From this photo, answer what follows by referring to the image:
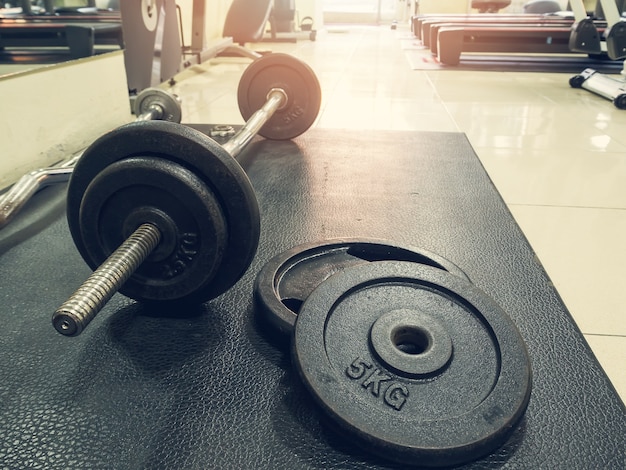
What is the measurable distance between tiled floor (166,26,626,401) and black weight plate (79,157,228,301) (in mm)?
607

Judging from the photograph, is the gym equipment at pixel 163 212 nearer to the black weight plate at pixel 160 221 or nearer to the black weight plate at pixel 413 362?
the black weight plate at pixel 160 221

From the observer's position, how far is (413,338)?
0.65 metres

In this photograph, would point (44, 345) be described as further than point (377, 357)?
Yes

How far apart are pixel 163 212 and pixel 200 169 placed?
0.28 ft

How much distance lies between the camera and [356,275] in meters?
0.71

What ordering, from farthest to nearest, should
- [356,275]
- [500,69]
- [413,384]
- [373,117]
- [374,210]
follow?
[500,69] < [373,117] < [374,210] < [356,275] < [413,384]

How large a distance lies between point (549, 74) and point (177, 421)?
3.59 metres

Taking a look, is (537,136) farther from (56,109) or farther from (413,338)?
(56,109)

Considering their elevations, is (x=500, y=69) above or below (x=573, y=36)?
below

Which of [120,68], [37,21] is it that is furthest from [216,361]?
[37,21]

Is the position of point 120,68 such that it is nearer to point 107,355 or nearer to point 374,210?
point 374,210

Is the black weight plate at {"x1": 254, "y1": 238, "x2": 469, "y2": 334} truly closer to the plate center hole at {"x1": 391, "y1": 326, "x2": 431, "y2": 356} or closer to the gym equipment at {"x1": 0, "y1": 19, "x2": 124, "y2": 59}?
the plate center hole at {"x1": 391, "y1": 326, "x2": 431, "y2": 356}

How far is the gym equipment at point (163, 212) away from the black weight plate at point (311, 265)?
7 cm

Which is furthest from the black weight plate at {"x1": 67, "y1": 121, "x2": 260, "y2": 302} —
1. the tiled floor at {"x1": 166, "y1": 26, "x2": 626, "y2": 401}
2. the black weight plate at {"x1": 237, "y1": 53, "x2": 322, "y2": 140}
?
the black weight plate at {"x1": 237, "y1": 53, "x2": 322, "y2": 140}
